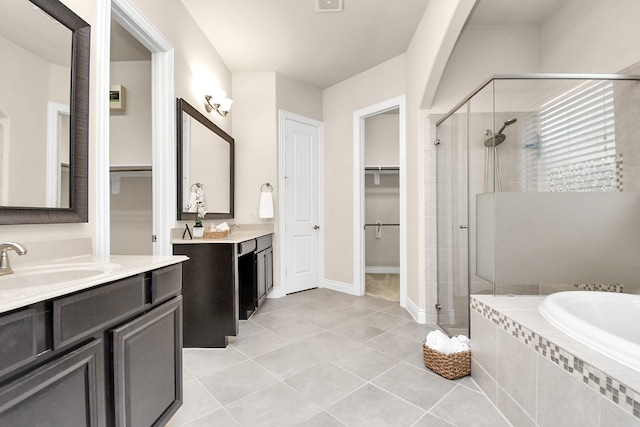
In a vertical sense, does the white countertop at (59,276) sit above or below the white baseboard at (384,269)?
above

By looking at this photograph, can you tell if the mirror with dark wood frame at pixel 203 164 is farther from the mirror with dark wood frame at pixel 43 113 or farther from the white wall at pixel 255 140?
the mirror with dark wood frame at pixel 43 113

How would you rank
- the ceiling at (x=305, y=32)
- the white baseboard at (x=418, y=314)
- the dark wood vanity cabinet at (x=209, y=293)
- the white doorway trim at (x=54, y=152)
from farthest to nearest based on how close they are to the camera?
1. the white baseboard at (x=418, y=314)
2. the ceiling at (x=305, y=32)
3. the dark wood vanity cabinet at (x=209, y=293)
4. the white doorway trim at (x=54, y=152)

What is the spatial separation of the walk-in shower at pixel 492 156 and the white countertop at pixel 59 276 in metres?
1.99

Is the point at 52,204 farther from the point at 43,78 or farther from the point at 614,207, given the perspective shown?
the point at 614,207

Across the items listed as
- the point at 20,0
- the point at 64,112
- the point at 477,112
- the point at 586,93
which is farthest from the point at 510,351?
the point at 20,0

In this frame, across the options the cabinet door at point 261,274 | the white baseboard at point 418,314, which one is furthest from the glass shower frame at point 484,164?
the cabinet door at point 261,274

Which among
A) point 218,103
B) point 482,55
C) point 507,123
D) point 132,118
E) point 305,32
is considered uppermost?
point 305,32

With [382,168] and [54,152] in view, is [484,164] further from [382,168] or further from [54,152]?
[382,168]

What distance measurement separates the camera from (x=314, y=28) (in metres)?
2.85

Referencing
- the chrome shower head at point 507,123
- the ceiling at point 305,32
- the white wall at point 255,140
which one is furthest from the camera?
the white wall at point 255,140

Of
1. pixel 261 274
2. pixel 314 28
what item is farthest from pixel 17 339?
pixel 314 28

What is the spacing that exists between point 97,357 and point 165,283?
1.31 ft

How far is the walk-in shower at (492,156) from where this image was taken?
2.04 metres

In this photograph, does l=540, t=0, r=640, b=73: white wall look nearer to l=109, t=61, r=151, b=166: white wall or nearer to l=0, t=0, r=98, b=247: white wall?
l=0, t=0, r=98, b=247: white wall
